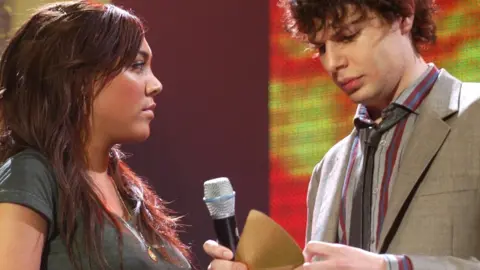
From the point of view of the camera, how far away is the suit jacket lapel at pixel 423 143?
146 cm

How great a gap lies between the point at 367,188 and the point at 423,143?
0.48 feet

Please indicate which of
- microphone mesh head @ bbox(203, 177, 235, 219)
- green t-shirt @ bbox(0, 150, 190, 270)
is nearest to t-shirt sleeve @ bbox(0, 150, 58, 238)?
green t-shirt @ bbox(0, 150, 190, 270)

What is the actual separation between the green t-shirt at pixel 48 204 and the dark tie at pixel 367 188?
387mm

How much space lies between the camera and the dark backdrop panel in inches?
91.0

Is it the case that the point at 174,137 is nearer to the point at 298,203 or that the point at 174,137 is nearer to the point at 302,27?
the point at 298,203

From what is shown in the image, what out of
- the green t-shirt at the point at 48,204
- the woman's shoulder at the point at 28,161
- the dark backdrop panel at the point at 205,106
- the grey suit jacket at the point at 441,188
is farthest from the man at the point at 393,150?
the dark backdrop panel at the point at 205,106

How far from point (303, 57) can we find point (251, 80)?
161 millimetres

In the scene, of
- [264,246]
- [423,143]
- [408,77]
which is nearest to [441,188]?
[423,143]

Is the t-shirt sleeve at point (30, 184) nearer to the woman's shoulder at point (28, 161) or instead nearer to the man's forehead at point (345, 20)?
the woman's shoulder at point (28, 161)

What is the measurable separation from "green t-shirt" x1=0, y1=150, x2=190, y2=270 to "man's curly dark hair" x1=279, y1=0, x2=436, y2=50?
0.54m

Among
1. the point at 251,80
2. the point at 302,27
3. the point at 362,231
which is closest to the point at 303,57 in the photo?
the point at 251,80

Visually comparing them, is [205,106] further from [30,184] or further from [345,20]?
[30,184]

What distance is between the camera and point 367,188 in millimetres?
1558

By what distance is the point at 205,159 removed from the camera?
2346 mm
